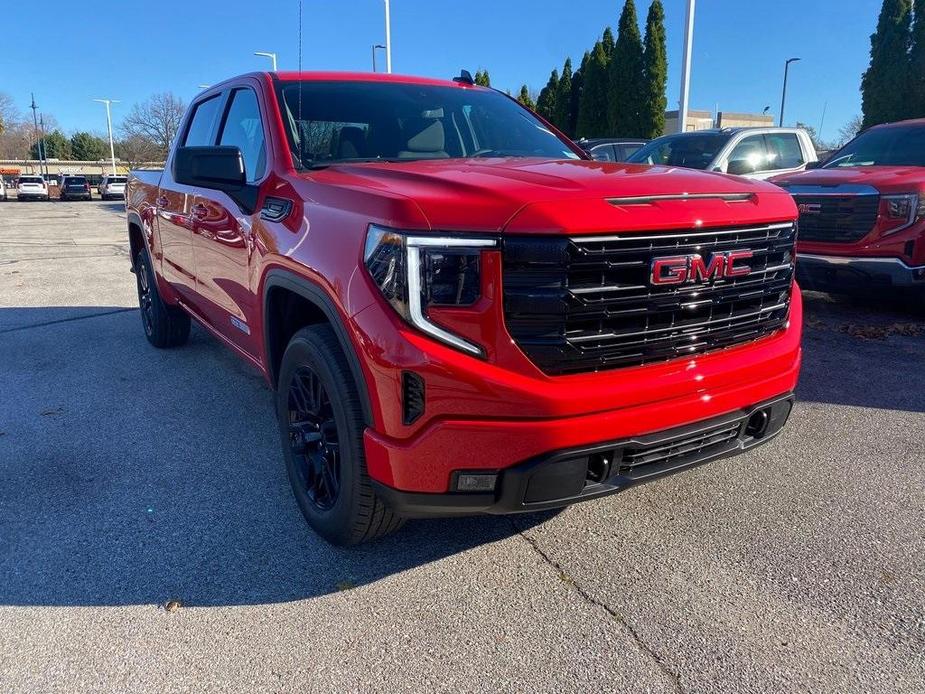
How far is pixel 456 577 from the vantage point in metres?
2.77

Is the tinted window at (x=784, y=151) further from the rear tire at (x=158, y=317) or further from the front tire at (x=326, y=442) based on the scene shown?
the front tire at (x=326, y=442)

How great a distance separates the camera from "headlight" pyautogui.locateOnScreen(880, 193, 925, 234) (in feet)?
20.4

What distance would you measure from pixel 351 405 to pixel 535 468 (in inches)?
26.5

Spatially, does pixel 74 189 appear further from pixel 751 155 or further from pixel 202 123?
pixel 202 123

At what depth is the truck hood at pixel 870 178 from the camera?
6328 mm

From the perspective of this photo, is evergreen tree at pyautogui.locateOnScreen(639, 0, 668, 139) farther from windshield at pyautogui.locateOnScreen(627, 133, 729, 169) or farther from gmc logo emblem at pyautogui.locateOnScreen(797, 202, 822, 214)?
gmc logo emblem at pyautogui.locateOnScreen(797, 202, 822, 214)

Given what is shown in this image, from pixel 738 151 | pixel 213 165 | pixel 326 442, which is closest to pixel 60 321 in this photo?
pixel 213 165

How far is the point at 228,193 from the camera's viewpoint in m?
3.51

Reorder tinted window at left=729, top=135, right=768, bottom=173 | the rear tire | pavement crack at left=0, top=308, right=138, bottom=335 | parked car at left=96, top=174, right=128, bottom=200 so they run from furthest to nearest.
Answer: parked car at left=96, top=174, right=128, bottom=200 < tinted window at left=729, top=135, right=768, bottom=173 < pavement crack at left=0, top=308, right=138, bottom=335 < the rear tire

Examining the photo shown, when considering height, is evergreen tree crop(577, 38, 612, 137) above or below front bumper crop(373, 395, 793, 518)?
above

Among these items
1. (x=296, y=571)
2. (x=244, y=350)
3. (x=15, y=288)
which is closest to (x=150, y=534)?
(x=296, y=571)

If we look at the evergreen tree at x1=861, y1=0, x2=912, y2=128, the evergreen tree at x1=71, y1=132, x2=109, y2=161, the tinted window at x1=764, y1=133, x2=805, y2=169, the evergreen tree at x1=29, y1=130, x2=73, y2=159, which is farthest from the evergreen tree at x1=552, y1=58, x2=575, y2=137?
the evergreen tree at x1=29, y1=130, x2=73, y2=159

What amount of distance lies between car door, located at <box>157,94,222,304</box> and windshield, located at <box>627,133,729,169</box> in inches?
233

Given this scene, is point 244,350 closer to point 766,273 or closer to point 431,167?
point 431,167
